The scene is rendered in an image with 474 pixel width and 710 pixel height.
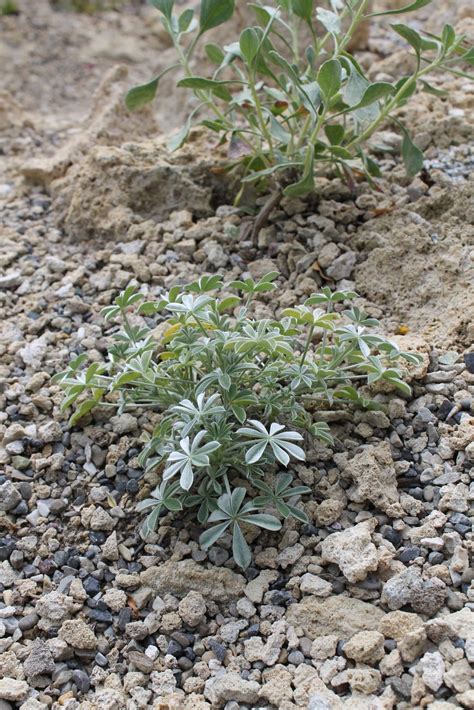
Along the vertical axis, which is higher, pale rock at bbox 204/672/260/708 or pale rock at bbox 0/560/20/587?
pale rock at bbox 204/672/260/708

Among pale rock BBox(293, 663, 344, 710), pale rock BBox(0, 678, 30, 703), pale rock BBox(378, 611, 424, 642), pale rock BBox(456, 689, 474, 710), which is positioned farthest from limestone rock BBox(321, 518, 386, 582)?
pale rock BBox(0, 678, 30, 703)

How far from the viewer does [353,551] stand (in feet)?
6.22

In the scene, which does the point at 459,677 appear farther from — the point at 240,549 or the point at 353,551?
the point at 240,549

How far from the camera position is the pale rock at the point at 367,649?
5.65 ft

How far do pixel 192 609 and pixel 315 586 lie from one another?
0.28 meters

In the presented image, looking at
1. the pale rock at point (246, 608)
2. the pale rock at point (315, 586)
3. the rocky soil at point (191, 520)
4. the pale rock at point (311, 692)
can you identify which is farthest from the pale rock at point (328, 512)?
the pale rock at point (311, 692)

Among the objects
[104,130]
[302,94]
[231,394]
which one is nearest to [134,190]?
[104,130]

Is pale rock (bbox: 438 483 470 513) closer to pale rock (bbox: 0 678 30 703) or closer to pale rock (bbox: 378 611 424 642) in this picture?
pale rock (bbox: 378 611 424 642)

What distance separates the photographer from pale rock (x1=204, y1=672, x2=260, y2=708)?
5.59 feet

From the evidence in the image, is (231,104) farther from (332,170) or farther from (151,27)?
(151,27)

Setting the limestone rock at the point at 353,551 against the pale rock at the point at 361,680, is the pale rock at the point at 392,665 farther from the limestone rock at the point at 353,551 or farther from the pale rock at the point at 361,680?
the limestone rock at the point at 353,551

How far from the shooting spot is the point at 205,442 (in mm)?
2025

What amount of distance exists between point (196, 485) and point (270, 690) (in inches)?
21.8

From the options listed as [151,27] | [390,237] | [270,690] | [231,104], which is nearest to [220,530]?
[270,690]
